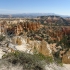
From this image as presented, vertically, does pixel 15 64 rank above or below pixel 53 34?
above

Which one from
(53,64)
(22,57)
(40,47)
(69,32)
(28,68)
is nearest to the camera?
(28,68)

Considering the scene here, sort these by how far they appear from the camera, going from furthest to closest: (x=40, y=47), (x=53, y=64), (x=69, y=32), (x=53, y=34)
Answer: (x=69, y=32)
(x=53, y=34)
(x=40, y=47)
(x=53, y=64)

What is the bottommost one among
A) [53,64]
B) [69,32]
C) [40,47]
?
[69,32]

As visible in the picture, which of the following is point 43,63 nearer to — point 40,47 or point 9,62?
point 9,62

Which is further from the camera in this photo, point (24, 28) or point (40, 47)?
point (24, 28)


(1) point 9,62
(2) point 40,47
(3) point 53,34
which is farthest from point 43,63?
(3) point 53,34

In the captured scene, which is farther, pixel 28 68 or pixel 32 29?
pixel 32 29

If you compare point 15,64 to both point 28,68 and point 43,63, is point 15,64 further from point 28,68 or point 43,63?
point 43,63

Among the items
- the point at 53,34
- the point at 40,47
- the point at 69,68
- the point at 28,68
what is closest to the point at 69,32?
the point at 53,34

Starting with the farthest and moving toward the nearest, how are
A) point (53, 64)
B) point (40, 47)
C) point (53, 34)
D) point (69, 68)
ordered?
point (53, 34)
point (40, 47)
point (69, 68)
point (53, 64)
